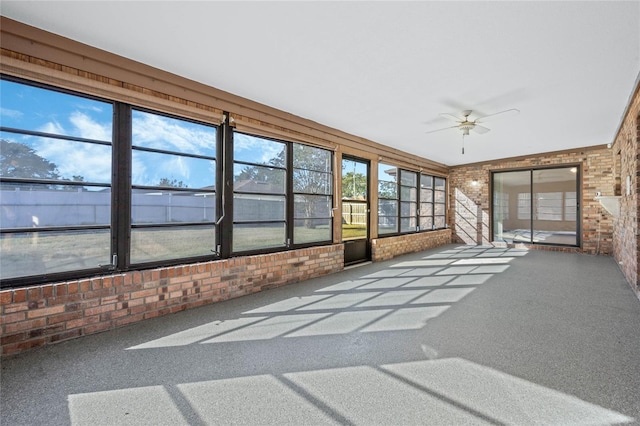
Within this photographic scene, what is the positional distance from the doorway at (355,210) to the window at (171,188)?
275 cm

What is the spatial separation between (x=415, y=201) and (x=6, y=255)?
7.50 m

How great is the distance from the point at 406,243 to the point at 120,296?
602 centimetres

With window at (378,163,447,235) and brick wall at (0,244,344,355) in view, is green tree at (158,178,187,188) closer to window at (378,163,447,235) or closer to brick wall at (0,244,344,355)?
brick wall at (0,244,344,355)

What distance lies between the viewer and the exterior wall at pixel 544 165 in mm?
6825

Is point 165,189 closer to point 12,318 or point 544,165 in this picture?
point 12,318

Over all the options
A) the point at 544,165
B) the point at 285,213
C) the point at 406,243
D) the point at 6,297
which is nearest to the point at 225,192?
the point at 285,213

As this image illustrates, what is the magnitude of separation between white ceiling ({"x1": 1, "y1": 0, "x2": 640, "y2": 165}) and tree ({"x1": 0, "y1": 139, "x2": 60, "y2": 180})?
1.02 metres

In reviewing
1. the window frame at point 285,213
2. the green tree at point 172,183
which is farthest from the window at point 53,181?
the window frame at point 285,213

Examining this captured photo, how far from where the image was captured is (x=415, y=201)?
308 inches

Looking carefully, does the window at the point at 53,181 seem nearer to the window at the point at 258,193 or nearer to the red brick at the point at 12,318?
the red brick at the point at 12,318

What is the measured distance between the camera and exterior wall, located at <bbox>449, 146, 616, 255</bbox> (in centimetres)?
682

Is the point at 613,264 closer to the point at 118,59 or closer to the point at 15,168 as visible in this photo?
the point at 118,59

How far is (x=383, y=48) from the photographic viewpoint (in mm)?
2654

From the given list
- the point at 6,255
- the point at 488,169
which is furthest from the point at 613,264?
the point at 6,255
